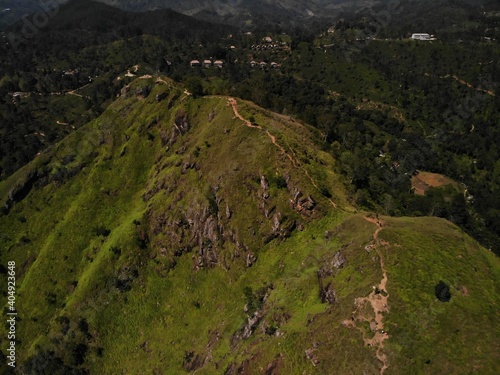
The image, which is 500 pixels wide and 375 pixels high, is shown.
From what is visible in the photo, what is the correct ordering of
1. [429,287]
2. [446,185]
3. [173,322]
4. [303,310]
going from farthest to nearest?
[446,185] < [173,322] < [303,310] < [429,287]

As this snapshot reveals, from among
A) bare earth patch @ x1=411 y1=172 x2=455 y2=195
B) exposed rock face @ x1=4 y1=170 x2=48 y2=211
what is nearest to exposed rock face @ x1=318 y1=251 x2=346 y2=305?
bare earth patch @ x1=411 y1=172 x2=455 y2=195

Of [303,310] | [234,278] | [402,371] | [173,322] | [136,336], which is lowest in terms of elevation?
[136,336]

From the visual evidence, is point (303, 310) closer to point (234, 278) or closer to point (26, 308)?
point (234, 278)

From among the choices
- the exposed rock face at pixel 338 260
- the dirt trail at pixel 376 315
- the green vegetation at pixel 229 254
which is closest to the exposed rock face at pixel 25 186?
the green vegetation at pixel 229 254

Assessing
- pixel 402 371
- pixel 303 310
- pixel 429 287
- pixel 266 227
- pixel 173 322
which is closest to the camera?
pixel 402 371

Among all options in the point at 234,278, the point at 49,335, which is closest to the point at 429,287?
the point at 234,278

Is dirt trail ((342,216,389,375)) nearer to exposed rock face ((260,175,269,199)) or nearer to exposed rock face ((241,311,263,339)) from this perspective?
exposed rock face ((241,311,263,339))

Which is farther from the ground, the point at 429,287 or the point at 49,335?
the point at 429,287

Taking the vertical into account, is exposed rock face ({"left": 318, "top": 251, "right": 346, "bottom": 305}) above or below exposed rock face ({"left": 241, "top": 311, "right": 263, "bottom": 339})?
above
